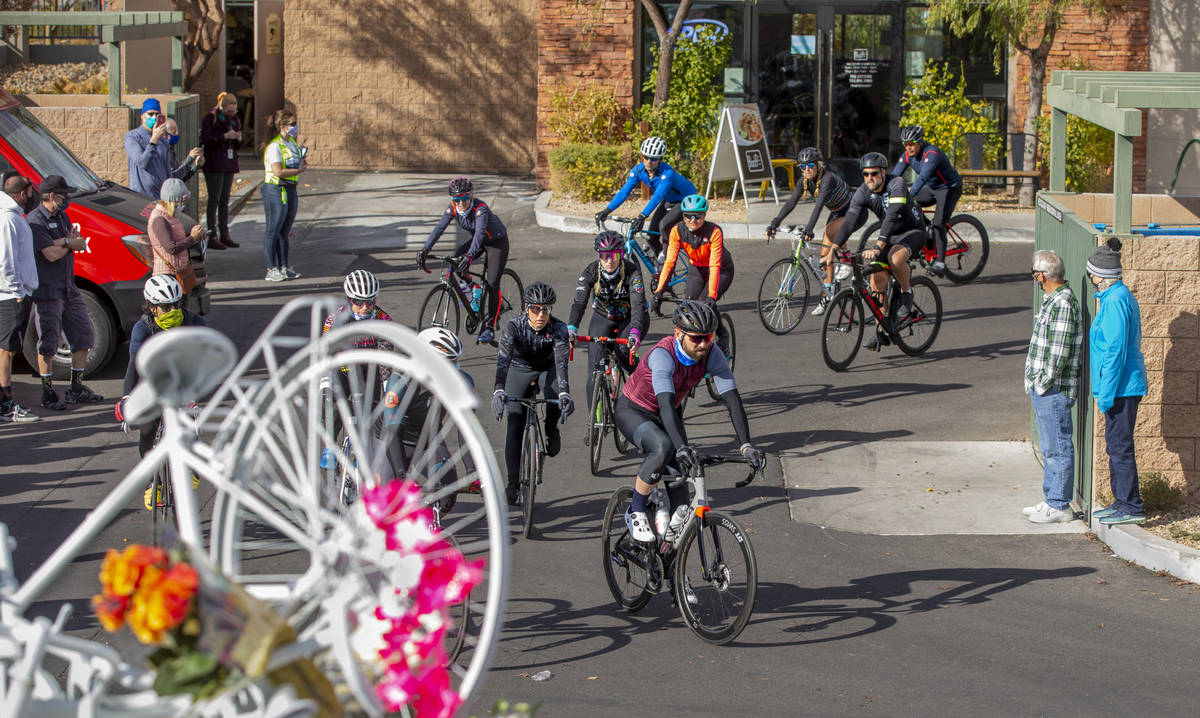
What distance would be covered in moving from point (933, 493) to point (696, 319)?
3361 mm

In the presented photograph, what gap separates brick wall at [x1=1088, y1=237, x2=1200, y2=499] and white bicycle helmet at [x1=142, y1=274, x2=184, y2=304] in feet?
21.1

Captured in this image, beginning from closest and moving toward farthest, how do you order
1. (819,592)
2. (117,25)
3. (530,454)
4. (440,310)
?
1. (819,592)
2. (530,454)
3. (440,310)
4. (117,25)

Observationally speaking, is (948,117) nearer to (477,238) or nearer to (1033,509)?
(477,238)

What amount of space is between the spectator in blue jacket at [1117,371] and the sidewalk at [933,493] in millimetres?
267

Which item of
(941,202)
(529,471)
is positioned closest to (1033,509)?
(529,471)

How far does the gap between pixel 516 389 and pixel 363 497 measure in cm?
665

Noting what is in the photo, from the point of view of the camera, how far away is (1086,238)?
9.98 metres

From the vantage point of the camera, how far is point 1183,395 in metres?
9.90

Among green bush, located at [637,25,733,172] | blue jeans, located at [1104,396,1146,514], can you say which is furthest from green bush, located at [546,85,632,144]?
blue jeans, located at [1104,396,1146,514]

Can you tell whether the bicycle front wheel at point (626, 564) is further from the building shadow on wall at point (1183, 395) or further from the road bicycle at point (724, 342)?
the road bicycle at point (724, 342)

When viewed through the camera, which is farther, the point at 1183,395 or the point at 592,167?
the point at 592,167

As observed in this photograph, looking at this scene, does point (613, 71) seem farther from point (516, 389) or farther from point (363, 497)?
point (363, 497)

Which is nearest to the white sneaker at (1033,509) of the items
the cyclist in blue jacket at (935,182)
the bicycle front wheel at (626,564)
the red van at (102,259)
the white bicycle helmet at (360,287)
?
the bicycle front wheel at (626,564)

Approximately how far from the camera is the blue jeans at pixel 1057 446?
992 cm
